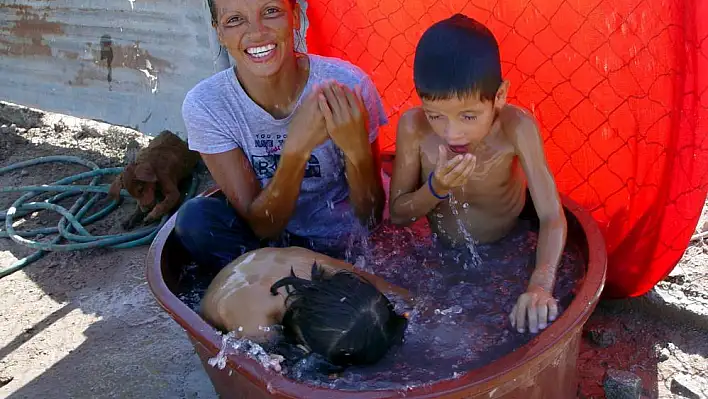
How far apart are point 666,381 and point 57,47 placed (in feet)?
16.2

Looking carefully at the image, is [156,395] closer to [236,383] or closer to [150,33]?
[236,383]

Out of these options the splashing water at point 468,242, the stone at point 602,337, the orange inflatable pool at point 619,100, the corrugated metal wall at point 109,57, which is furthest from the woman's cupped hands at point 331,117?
the corrugated metal wall at point 109,57

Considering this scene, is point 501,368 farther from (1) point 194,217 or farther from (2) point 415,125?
(1) point 194,217

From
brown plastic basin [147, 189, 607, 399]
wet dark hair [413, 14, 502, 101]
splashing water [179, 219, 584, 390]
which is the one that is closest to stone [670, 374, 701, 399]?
brown plastic basin [147, 189, 607, 399]

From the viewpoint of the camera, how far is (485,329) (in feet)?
8.50

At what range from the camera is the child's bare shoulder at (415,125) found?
278 centimetres

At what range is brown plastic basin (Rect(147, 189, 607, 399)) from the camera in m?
1.96

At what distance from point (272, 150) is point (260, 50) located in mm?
466

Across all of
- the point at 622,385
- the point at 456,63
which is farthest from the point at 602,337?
the point at 456,63

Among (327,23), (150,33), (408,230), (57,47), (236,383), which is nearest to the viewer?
(236,383)

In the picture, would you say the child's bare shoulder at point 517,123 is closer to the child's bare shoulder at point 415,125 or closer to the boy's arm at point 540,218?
the boy's arm at point 540,218

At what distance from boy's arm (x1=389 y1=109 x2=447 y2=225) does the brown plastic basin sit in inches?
23.0

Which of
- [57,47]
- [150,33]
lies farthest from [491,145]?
[57,47]

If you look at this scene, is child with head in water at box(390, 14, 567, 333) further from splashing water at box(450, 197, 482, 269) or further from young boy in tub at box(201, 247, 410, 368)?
young boy in tub at box(201, 247, 410, 368)
